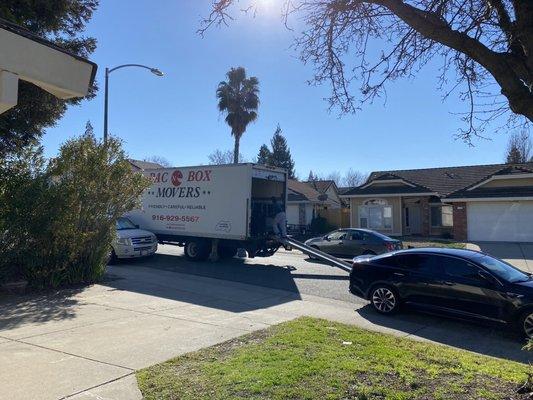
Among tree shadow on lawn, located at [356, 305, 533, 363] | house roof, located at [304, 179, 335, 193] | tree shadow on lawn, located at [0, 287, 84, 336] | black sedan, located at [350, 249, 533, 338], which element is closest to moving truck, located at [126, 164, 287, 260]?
black sedan, located at [350, 249, 533, 338]

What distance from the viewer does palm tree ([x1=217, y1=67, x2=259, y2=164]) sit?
143 ft

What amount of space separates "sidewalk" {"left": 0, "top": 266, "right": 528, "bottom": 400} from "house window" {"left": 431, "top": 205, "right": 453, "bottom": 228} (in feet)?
81.9

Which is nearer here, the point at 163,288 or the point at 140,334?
the point at 140,334

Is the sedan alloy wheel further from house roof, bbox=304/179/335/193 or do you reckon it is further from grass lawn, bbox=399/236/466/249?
house roof, bbox=304/179/335/193

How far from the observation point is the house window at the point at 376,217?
35125mm

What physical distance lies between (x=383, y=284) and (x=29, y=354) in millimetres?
6785

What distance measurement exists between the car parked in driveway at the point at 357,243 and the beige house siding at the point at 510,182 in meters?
14.0

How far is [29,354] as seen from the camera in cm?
625

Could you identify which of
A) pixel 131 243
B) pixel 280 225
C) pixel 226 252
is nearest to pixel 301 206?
pixel 226 252

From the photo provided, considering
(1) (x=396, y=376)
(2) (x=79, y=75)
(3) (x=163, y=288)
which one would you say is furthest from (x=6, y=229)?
(1) (x=396, y=376)

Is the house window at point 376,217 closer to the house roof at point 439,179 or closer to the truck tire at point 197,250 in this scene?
the house roof at point 439,179

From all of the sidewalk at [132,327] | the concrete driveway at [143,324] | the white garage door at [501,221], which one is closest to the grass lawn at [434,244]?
the white garage door at [501,221]

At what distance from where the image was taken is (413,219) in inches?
1406

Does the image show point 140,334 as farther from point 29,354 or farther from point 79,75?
point 79,75
